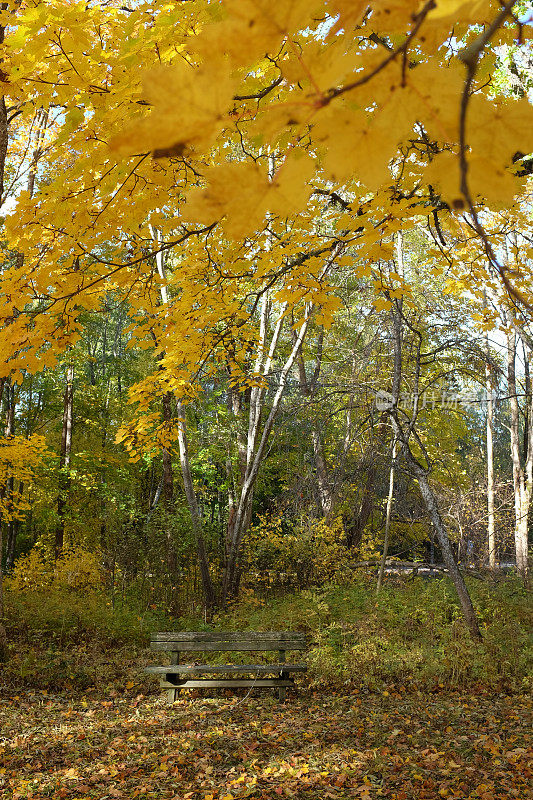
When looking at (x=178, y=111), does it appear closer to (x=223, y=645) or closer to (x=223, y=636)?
(x=223, y=645)

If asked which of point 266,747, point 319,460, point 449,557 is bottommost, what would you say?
point 266,747

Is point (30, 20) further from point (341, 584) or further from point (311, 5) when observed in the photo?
point (341, 584)

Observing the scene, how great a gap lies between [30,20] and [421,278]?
9.54 m

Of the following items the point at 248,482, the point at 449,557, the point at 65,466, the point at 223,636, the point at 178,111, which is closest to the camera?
the point at 178,111

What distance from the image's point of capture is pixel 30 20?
1622 millimetres

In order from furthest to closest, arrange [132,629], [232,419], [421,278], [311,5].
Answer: [421,278] → [232,419] → [132,629] → [311,5]

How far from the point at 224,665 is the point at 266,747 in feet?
4.39

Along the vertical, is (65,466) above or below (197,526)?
above

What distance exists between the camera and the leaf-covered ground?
11.1ft

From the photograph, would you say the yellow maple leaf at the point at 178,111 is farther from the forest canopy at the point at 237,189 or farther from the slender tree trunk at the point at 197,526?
the slender tree trunk at the point at 197,526

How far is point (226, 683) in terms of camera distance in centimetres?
525

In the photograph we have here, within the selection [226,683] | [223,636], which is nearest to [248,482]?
[223,636]

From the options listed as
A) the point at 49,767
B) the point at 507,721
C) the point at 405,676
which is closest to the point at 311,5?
the point at 49,767

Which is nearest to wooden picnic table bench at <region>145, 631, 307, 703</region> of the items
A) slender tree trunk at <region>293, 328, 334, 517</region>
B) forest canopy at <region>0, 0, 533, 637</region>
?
forest canopy at <region>0, 0, 533, 637</region>
